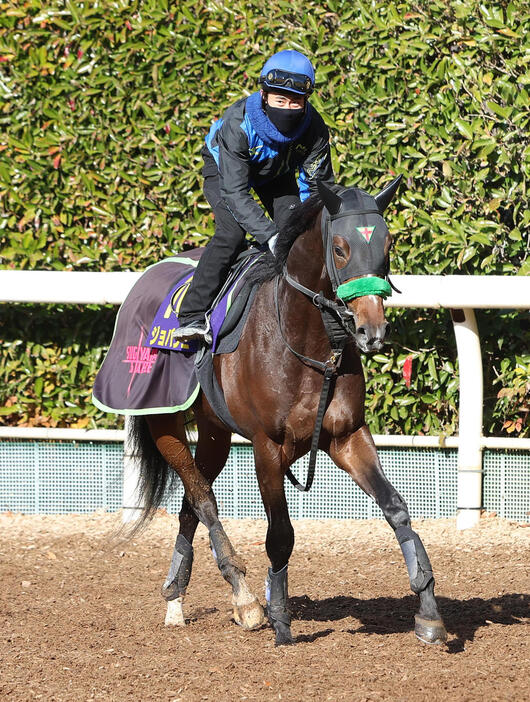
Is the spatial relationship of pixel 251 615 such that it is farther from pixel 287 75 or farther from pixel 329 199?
pixel 287 75

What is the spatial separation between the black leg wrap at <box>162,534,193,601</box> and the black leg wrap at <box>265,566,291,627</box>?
0.63 metres

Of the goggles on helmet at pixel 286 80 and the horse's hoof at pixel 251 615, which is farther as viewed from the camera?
the horse's hoof at pixel 251 615

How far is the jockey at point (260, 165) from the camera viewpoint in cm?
462

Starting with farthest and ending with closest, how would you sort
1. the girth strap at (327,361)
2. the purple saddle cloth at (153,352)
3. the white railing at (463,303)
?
the white railing at (463,303), the purple saddle cloth at (153,352), the girth strap at (327,361)

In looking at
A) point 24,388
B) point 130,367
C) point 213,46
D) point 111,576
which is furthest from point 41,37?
point 111,576

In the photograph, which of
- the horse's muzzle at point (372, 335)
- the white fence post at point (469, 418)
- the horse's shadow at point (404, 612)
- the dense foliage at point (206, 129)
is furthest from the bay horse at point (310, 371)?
the dense foliage at point (206, 129)

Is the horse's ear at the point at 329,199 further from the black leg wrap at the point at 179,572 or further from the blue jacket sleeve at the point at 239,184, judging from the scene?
the black leg wrap at the point at 179,572

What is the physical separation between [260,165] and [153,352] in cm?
120

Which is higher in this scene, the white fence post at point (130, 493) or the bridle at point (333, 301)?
the bridle at point (333, 301)

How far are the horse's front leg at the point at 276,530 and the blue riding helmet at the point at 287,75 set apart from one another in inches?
60.4

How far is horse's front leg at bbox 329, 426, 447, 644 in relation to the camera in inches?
163

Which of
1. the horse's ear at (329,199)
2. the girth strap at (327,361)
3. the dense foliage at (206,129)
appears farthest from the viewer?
the dense foliage at (206,129)

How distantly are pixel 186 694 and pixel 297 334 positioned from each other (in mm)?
1516

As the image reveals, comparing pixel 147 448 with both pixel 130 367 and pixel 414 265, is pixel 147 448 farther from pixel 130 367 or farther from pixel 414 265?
pixel 414 265
